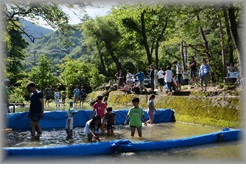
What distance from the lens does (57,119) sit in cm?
1271

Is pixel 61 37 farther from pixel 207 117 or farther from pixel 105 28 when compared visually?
pixel 105 28

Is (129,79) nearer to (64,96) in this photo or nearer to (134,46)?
(64,96)

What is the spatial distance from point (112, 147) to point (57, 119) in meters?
5.60

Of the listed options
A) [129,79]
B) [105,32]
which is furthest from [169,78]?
[105,32]

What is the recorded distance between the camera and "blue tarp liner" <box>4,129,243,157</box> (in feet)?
22.8

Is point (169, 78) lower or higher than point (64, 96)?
higher

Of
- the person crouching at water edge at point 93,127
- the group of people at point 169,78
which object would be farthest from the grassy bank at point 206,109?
the person crouching at water edge at point 93,127

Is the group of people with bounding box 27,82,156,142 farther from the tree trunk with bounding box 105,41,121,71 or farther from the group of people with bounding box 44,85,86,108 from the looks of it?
the tree trunk with bounding box 105,41,121,71

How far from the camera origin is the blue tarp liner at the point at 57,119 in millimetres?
12078

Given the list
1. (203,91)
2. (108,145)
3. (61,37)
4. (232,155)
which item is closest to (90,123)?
(108,145)

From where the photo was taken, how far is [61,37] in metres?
12.9

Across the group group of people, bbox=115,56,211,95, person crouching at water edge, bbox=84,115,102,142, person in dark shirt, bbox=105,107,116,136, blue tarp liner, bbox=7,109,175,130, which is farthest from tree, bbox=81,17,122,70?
person crouching at water edge, bbox=84,115,102,142

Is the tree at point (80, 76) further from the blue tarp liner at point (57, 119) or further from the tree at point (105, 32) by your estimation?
the blue tarp liner at point (57, 119)

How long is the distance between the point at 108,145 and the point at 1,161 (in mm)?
2419
